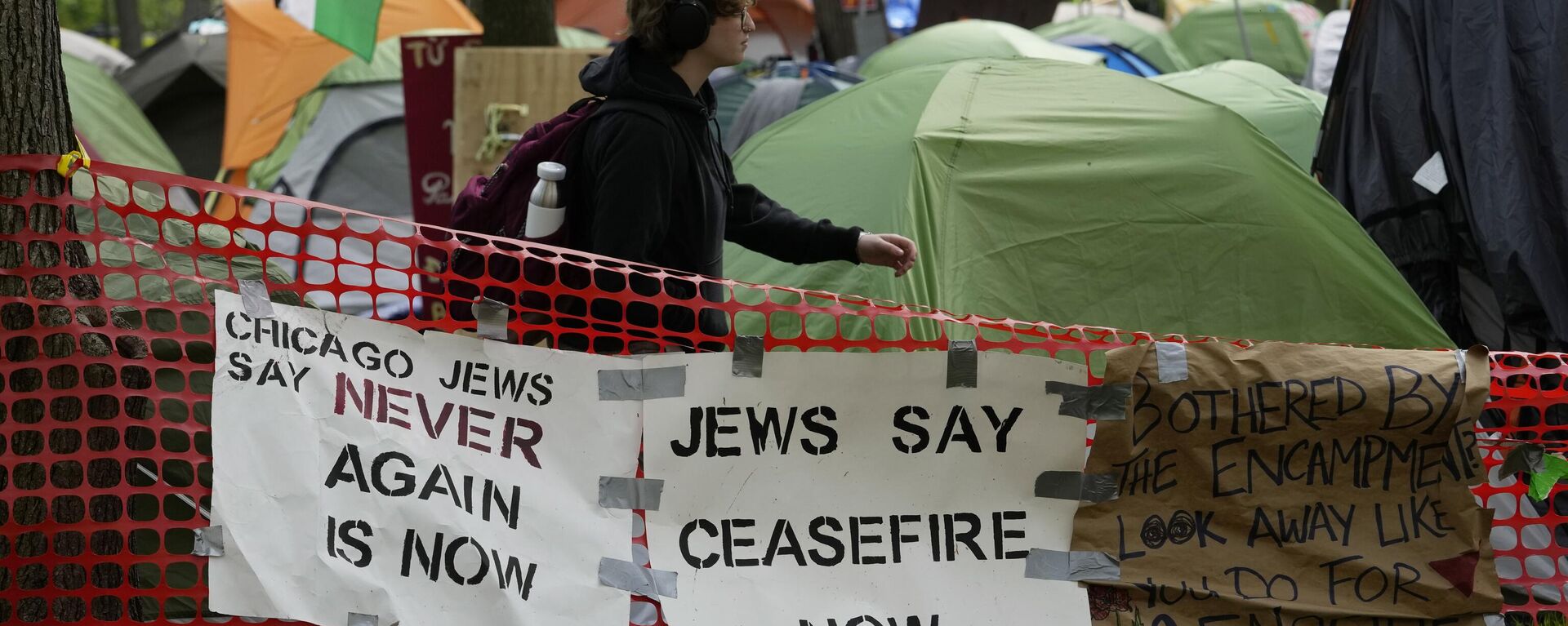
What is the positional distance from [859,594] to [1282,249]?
2439mm

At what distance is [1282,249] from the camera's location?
4332mm

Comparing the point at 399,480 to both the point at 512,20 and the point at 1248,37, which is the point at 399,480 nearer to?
the point at 512,20

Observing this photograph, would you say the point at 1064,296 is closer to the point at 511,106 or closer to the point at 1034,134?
the point at 1034,134

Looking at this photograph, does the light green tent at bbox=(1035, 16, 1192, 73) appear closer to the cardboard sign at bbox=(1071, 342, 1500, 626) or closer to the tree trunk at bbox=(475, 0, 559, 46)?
the tree trunk at bbox=(475, 0, 559, 46)

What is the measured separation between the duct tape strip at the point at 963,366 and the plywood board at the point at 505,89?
141 inches

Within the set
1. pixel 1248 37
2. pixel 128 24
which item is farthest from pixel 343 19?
pixel 128 24

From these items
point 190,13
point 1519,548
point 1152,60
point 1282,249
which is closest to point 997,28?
point 1152,60

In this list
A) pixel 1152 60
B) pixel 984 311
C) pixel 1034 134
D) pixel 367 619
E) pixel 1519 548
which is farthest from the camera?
pixel 1152 60

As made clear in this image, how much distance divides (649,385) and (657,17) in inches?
30.3

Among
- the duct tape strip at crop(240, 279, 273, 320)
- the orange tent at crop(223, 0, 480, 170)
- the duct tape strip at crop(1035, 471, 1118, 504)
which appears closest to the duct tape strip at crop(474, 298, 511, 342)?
the duct tape strip at crop(240, 279, 273, 320)

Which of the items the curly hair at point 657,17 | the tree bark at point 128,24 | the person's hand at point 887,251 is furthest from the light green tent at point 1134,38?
the tree bark at point 128,24

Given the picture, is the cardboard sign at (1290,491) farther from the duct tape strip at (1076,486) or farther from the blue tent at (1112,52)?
the blue tent at (1112,52)

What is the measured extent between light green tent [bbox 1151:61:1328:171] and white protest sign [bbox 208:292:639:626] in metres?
4.46

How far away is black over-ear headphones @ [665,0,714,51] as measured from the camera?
2.73 meters
